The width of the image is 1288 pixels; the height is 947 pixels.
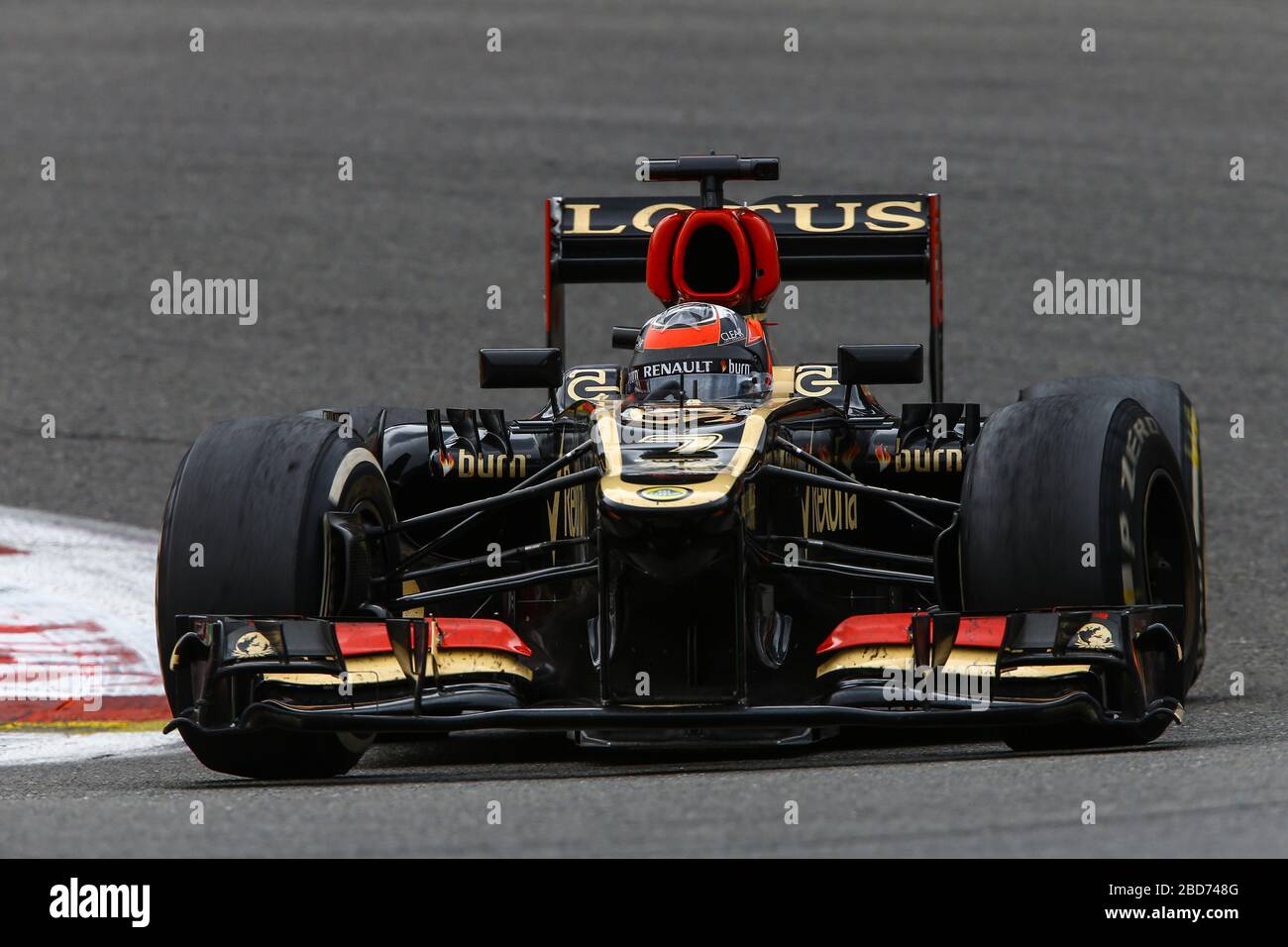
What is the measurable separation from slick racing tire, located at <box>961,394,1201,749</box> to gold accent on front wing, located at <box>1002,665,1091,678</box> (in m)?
0.25

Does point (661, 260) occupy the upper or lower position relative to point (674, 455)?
upper

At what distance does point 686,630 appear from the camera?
741 centimetres

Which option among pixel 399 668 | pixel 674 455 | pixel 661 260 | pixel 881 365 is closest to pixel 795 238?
pixel 661 260

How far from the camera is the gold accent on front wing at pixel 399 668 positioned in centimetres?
720

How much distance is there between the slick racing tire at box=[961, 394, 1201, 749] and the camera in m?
7.18

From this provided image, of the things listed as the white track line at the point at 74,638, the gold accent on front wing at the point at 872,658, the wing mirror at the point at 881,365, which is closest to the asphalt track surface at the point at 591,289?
the gold accent on front wing at the point at 872,658

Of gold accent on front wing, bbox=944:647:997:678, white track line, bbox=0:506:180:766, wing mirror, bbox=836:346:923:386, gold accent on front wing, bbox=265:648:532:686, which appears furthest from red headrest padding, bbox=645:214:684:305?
gold accent on front wing, bbox=944:647:997:678

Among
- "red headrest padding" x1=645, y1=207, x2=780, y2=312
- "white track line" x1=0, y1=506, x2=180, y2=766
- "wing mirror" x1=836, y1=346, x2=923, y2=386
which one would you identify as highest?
"red headrest padding" x1=645, y1=207, x2=780, y2=312

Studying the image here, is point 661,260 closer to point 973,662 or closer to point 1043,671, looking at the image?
point 973,662

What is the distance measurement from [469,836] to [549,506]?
2.89m

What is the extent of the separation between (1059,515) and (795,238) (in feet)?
12.2

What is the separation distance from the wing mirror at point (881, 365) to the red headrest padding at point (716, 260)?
3.78 ft

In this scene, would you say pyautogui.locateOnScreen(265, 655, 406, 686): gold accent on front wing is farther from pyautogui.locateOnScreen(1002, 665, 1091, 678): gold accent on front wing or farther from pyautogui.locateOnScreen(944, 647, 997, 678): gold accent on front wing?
pyautogui.locateOnScreen(1002, 665, 1091, 678): gold accent on front wing

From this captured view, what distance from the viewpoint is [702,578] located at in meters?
7.40
